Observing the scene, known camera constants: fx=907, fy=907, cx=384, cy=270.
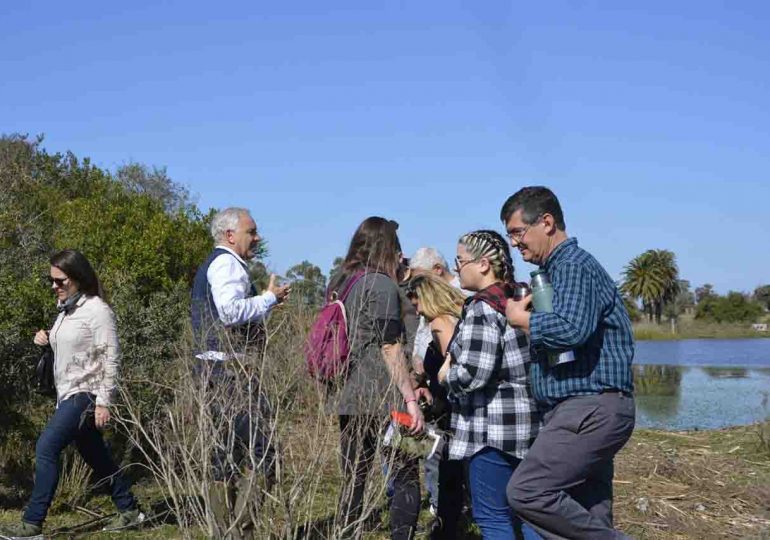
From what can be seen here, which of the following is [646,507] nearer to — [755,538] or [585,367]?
[755,538]

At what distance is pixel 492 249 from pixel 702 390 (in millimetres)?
14163

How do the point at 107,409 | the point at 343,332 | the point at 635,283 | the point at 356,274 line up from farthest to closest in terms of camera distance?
the point at 635,283
the point at 107,409
the point at 356,274
the point at 343,332

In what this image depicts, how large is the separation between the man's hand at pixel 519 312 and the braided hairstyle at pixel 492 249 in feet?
1.41

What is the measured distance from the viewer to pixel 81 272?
18.8ft

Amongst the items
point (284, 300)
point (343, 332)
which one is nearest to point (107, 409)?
point (284, 300)

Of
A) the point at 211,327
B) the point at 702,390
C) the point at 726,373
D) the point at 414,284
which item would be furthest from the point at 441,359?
the point at 726,373

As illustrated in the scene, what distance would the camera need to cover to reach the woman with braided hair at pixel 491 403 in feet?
14.1

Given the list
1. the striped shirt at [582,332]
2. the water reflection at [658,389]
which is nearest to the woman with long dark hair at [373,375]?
the striped shirt at [582,332]

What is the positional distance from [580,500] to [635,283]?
211 feet

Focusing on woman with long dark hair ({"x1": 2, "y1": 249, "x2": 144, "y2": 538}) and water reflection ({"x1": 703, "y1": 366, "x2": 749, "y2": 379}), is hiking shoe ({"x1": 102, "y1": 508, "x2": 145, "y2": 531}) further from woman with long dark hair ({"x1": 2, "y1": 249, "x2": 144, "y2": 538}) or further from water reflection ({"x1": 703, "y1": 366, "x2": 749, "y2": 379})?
water reflection ({"x1": 703, "y1": 366, "x2": 749, "y2": 379})

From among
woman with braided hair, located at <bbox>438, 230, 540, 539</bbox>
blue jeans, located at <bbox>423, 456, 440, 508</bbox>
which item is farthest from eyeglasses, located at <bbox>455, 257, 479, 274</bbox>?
blue jeans, located at <bbox>423, 456, 440, 508</bbox>

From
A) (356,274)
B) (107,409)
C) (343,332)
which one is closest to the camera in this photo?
(343,332)

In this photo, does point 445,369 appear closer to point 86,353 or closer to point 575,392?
point 575,392

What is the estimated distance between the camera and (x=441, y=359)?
5516 millimetres
